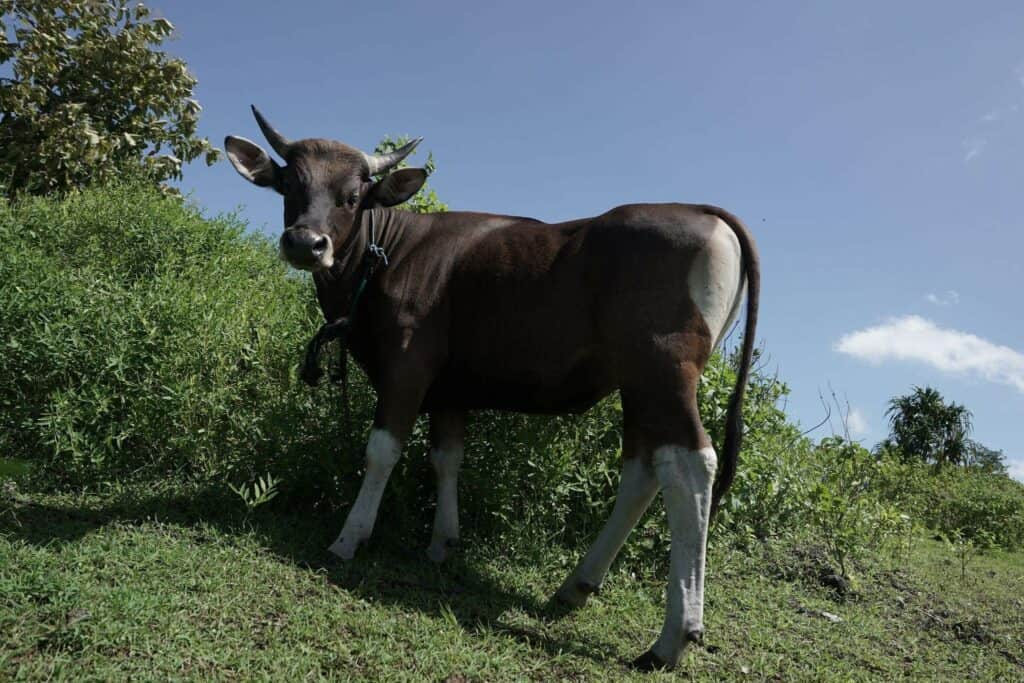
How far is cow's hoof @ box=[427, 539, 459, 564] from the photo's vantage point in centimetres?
516

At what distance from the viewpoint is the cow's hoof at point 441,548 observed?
5156 millimetres

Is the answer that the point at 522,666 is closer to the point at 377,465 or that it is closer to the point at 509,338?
the point at 377,465

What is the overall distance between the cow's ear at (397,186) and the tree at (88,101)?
10.1 metres

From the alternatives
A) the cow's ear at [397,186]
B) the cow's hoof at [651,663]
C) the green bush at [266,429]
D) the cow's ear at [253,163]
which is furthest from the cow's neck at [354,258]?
the cow's hoof at [651,663]

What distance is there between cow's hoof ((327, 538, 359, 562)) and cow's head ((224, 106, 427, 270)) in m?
1.54

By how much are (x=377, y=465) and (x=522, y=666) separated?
4.47ft

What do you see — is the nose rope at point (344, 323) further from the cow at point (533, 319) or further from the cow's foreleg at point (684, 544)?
the cow's foreleg at point (684, 544)

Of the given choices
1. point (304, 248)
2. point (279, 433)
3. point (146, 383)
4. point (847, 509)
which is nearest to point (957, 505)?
point (847, 509)

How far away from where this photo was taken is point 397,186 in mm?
4969

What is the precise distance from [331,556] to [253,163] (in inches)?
92.1

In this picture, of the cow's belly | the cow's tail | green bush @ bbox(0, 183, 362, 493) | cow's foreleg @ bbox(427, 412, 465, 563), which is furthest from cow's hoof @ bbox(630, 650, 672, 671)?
green bush @ bbox(0, 183, 362, 493)

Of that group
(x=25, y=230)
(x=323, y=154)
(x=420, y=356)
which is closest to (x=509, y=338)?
(x=420, y=356)

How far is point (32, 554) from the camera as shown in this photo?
4.14 m

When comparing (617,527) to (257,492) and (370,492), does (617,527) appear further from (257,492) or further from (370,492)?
(257,492)
